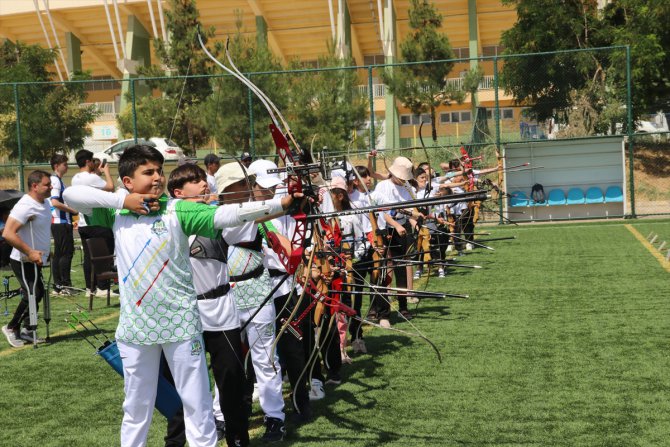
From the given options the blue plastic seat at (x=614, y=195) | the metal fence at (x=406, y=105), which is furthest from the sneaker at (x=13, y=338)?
the blue plastic seat at (x=614, y=195)

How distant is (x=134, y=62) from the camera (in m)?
38.7

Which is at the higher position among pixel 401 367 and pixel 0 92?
pixel 0 92

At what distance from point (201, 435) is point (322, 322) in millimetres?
1986

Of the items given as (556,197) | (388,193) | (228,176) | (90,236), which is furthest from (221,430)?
(556,197)

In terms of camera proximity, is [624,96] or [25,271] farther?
[624,96]

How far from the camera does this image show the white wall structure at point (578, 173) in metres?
21.2

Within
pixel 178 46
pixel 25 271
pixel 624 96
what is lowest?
pixel 25 271

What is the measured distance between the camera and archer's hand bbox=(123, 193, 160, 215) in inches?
162

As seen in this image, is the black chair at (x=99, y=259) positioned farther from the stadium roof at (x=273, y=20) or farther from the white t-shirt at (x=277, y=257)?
the stadium roof at (x=273, y=20)

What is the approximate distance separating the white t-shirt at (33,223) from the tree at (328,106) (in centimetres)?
1646

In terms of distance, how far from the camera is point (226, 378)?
4848mm

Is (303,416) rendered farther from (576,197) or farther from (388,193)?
(576,197)

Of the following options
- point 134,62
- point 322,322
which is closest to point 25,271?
point 322,322

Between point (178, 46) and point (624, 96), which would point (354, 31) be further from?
point (624, 96)
